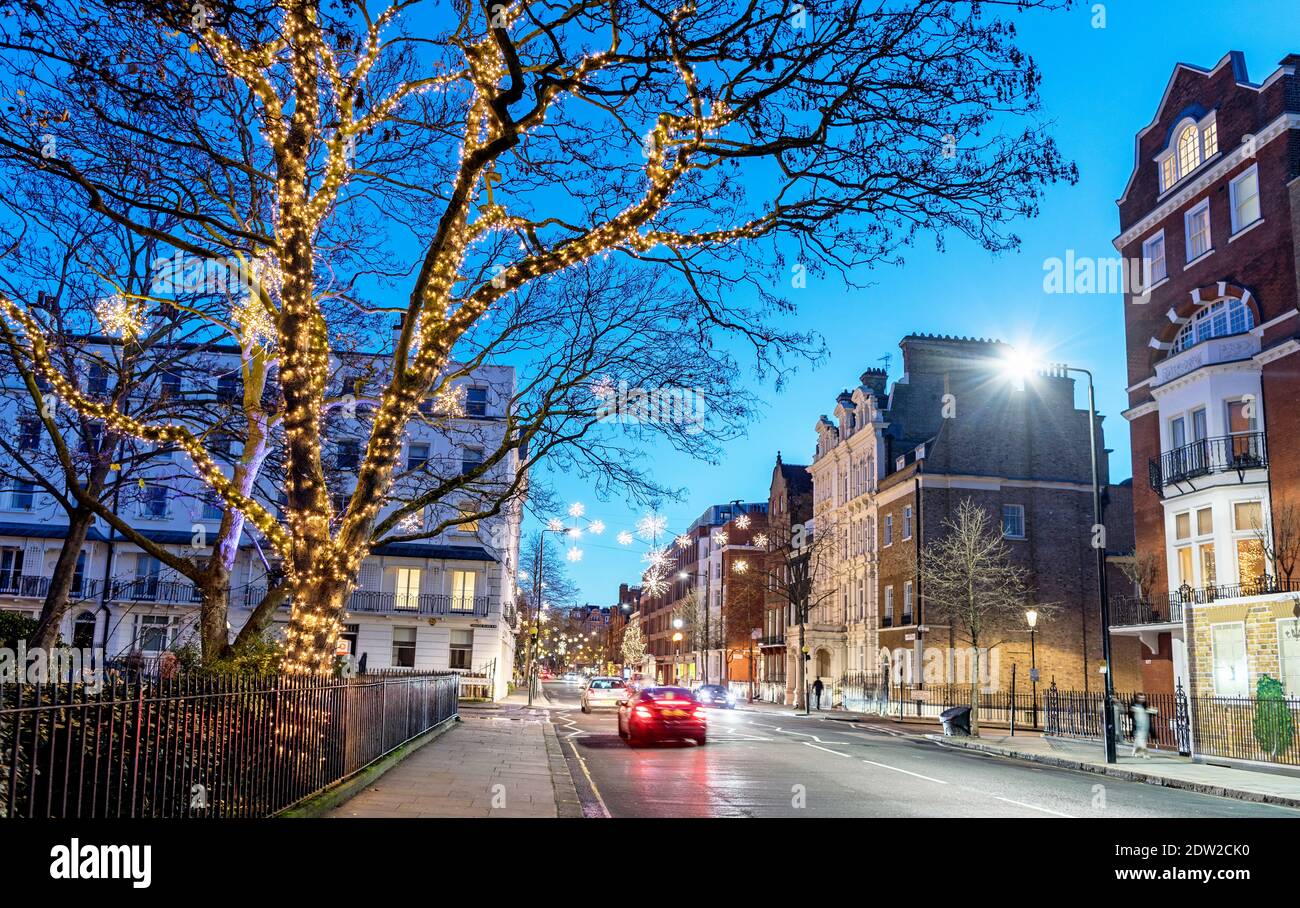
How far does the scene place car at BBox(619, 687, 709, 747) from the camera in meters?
24.0

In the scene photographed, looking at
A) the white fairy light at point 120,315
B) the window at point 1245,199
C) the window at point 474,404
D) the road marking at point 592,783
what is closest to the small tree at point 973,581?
the window at point 1245,199

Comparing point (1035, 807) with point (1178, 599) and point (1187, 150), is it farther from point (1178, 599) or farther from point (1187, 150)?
point (1187, 150)

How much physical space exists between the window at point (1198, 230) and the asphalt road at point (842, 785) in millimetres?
17644

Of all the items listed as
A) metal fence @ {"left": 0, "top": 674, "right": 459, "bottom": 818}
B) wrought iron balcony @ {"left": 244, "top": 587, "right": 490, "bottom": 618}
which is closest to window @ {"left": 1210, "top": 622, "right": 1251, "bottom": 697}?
metal fence @ {"left": 0, "top": 674, "right": 459, "bottom": 818}

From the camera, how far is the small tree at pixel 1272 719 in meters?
21.5

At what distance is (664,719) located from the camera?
2402 centimetres

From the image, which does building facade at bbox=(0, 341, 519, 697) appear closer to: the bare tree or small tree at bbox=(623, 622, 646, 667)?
the bare tree

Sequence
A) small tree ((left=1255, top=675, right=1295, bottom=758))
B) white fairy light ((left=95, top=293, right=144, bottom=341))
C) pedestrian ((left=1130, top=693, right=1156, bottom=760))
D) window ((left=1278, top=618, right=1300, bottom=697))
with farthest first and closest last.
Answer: pedestrian ((left=1130, top=693, right=1156, bottom=760)), window ((left=1278, top=618, right=1300, bottom=697)), small tree ((left=1255, top=675, right=1295, bottom=758)), white fairy light ((left=95, top=293, right=144, bottom=341))

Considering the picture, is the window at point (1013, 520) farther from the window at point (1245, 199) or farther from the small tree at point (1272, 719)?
the small tree at point (1272, 719)

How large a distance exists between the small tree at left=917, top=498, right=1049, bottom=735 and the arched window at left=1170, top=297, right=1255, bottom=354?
10926mm

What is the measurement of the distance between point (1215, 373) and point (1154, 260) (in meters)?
6.50

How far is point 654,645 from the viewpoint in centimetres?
12825
